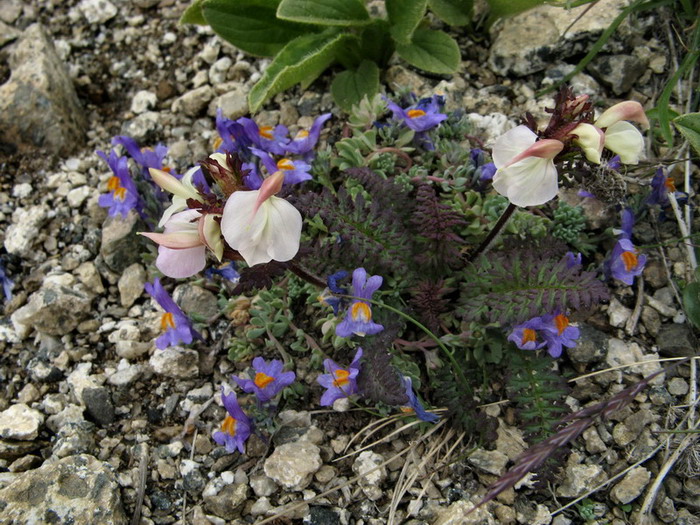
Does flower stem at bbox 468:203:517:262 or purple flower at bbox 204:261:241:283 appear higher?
flower stem at bbox 468:203:517:262

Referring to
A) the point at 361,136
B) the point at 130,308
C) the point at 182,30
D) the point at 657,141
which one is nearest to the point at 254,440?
the point at 130,308

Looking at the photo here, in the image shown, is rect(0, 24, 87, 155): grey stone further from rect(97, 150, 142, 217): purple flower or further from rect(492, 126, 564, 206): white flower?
rect(492, 126, 564, 206): white flower

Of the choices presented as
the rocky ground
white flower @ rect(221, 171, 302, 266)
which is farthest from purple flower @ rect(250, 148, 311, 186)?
white flower @ rect(221, 171, 302, 266)

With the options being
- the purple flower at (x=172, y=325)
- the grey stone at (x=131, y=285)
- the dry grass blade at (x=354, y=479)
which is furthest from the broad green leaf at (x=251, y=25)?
the dry grass blade at (x=354, y=479)

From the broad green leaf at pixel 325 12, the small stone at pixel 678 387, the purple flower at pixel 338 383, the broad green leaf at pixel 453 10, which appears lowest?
the small stone at pixel 678 387

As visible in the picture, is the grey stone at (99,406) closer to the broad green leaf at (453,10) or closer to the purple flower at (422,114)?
the purple flower at (422,114)

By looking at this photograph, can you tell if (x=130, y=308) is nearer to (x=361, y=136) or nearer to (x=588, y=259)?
(x=361, y=136)

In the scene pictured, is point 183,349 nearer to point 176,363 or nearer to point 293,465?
point 176,363
